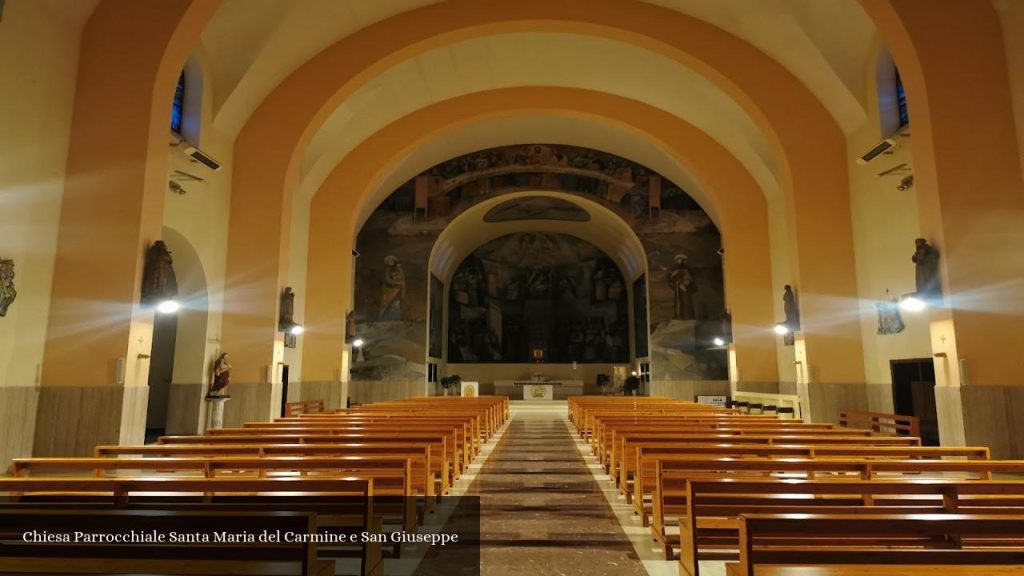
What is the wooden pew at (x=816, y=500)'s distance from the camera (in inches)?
115

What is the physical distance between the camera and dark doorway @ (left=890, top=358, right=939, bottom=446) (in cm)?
999

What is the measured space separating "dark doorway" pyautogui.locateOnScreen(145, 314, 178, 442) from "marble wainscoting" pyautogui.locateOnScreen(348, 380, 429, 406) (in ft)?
19.0

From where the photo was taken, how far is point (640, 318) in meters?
24.5

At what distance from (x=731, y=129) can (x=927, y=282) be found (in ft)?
28.2

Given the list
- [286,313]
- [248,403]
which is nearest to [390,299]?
[286,313]

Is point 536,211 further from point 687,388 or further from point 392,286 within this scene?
point 687,388

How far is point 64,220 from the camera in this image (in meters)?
7.53

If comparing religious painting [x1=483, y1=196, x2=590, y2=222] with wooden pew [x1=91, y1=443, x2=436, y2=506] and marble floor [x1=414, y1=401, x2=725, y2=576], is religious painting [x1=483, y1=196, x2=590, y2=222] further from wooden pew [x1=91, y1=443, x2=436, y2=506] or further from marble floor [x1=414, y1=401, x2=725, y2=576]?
wooden pew [x1=91, y1=443, x2=436, y2=506]

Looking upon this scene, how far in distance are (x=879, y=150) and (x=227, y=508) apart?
11.0 m

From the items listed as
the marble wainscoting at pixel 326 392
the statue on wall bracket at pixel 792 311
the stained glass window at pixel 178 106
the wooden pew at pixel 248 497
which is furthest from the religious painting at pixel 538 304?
the wooden pew at pixel 248 497

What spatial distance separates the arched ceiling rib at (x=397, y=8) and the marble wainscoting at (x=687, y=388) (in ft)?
31.9

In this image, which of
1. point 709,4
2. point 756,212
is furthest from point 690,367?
point 709,4

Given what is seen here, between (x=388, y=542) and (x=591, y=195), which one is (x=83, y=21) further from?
(x=591, y=195)

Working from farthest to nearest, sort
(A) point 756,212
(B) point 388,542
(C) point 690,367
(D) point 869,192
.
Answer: (C) point 690,367 < (A) point 756,212 < (D) point 869,192 < (B) point 388,542
